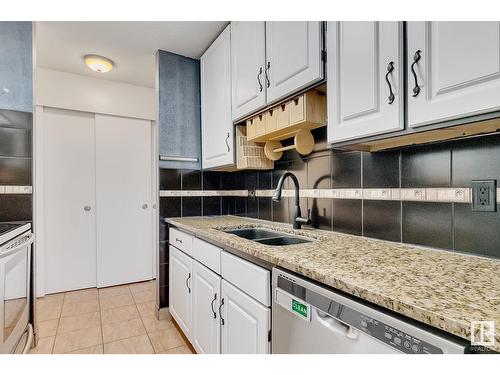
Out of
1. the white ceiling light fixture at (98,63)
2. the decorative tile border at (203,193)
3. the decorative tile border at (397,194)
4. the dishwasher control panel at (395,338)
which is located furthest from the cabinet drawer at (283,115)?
the white ceiling light fixture at (98,63)

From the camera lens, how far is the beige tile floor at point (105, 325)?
193 cm

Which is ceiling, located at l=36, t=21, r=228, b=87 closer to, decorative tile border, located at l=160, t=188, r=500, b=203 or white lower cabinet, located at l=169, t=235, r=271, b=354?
decorative tile border, located at l=160, t=188, r=500, b=203

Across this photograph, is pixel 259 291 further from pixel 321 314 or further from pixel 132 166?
pixel 132 166

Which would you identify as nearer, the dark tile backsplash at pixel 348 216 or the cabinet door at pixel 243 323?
the cabinet door at pixel 243 323

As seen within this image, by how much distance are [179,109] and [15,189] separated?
1.38 m

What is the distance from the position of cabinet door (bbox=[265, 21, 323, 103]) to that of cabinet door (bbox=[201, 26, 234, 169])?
545 millimetres

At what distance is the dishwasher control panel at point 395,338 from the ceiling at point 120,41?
215 centimetres

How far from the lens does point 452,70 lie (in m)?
0.80

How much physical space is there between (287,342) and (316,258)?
0.31 metres

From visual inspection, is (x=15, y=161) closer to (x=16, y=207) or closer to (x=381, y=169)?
(x=16, y=207)

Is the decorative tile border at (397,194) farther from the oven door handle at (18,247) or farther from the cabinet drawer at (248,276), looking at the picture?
the oven door handle at (18,247)

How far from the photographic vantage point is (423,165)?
44.6 inches

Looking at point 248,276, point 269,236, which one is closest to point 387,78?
point 248,276

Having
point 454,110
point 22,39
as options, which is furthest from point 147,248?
point 454,110
